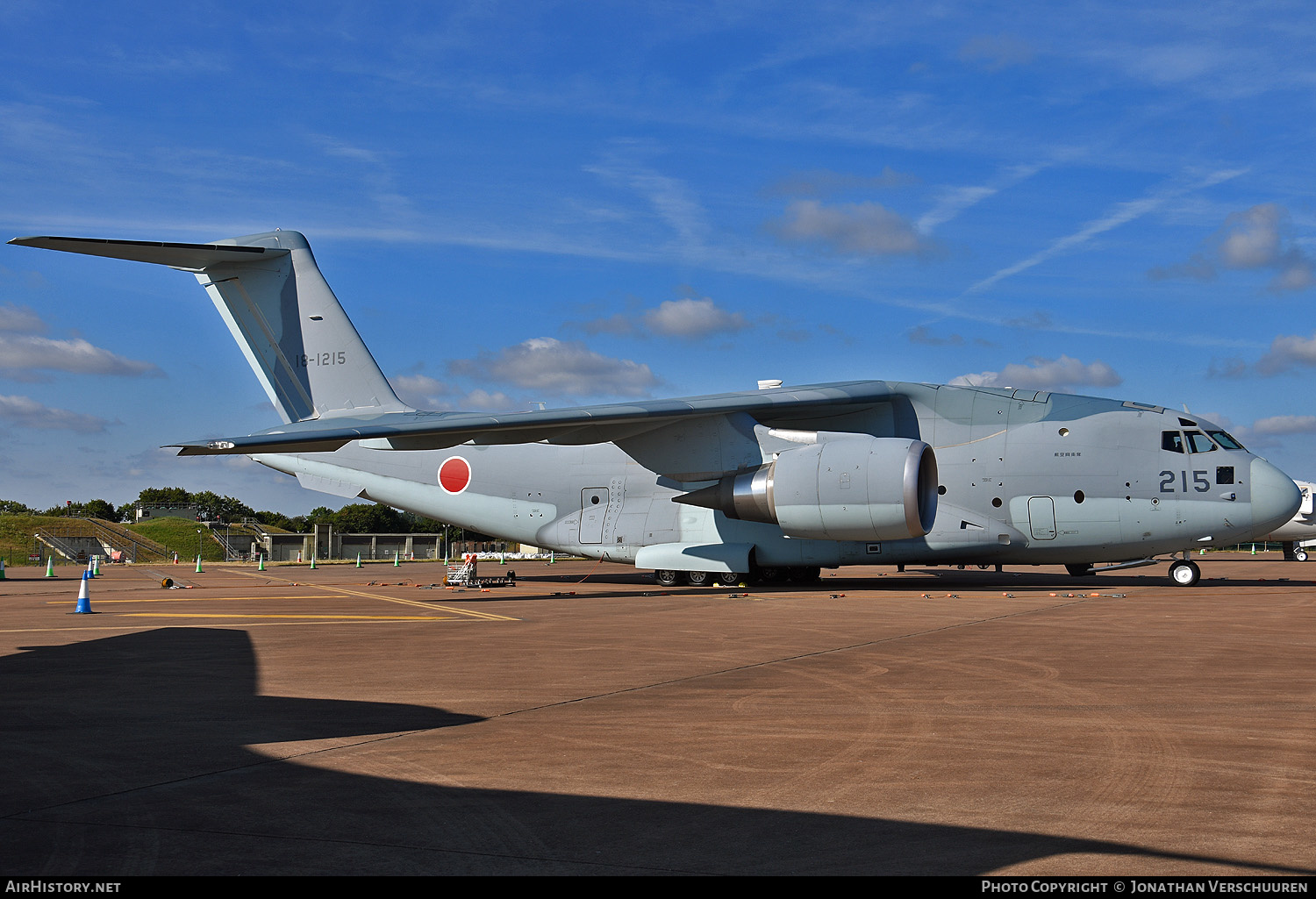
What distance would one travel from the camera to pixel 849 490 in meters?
17.4

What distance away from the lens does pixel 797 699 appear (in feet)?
22.8

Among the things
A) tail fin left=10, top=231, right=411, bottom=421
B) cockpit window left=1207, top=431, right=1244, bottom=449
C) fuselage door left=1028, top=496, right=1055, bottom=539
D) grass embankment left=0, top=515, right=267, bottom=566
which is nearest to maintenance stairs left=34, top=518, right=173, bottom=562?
grass embankment left=0, top=515, right=267, bottom=566

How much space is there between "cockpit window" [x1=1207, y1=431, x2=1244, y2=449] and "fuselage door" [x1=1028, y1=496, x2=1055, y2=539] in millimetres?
3163

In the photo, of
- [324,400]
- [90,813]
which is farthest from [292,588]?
[90,813]

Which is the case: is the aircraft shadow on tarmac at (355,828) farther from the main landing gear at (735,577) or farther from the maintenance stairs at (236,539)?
the maintenance stairs at (236,539)

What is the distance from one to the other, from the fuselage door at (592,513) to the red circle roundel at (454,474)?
3014 mm

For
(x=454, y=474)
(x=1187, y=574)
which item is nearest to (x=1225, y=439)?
(x=1187, y=574)

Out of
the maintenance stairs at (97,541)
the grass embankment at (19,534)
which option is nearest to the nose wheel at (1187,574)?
the maintenance stairs at (97,541)

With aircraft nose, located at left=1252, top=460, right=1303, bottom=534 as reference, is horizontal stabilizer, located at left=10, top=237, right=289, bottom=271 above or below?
above

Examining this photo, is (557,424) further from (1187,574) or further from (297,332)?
(1187,574)

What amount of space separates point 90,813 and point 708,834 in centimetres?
248

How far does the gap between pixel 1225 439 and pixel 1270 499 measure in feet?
4.27

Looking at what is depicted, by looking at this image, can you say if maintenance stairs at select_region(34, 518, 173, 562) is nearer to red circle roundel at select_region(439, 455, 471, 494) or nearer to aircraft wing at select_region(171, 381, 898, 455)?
red circle roundel at select_region(439, 455, 471, 494)

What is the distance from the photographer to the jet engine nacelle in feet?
56.3
